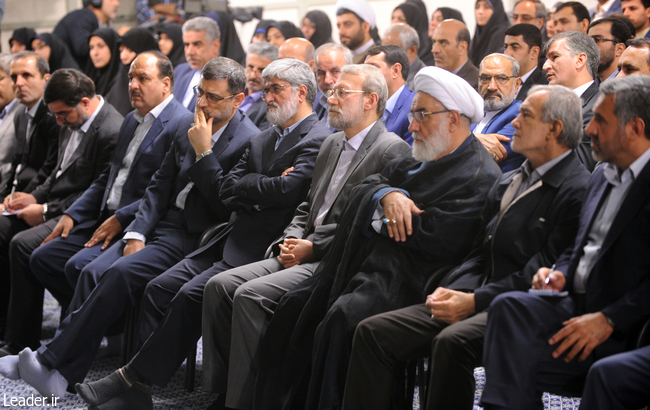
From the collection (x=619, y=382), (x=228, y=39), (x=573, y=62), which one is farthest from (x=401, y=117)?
(x=228, y=39)

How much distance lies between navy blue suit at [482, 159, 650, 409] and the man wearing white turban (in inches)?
20.6

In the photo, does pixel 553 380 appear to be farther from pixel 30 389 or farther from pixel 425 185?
pixel 30 389

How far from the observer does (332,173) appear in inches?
126

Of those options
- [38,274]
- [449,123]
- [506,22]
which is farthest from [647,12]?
[38,274]

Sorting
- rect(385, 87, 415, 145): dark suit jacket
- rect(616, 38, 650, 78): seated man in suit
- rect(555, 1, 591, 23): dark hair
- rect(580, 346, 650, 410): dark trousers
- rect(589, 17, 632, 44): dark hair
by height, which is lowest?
rect(580, 346, 650, 410): dark trousers

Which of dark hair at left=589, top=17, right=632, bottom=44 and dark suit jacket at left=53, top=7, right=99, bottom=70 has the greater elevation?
dark hair at left=589, top=17, right=632, bottom=44

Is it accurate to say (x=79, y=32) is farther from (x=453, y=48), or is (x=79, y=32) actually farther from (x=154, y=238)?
(x=154, y=238)

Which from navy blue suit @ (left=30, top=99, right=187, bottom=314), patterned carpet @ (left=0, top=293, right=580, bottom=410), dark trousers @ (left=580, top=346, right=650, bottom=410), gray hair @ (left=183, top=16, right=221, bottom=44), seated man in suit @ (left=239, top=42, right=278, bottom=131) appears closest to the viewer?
dark trousers @ (left=580, top=346, right=650, bottom=410)

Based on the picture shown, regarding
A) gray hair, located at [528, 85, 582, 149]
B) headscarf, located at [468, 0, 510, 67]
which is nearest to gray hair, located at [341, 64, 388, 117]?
gray hair, located at [528, 85, 582, 149]

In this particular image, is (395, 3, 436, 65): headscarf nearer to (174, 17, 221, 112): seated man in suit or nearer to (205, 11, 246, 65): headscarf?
(205, 11, 246, 65): headscarf

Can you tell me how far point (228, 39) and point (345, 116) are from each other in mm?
3809

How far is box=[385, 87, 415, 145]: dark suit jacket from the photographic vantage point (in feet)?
13.0

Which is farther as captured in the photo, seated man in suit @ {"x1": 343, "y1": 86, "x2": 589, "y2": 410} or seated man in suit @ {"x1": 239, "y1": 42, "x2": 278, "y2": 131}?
seated man in suit @ {"x1": 239, "y1": 42, "x2": 278, "y2": 131}

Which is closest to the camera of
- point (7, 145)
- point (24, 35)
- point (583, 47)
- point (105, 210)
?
point (583, 47)
